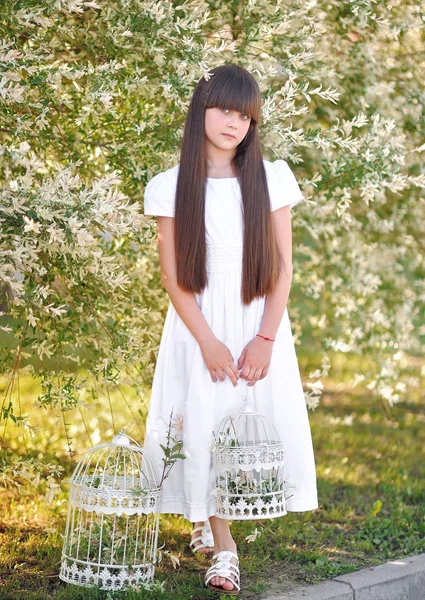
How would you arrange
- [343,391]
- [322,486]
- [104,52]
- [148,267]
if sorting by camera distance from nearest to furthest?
[104,52], [148,267], [322,486], [343,391]

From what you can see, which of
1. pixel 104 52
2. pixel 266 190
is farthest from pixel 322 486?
pixel 104 52

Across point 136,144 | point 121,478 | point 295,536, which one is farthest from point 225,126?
point 295,536

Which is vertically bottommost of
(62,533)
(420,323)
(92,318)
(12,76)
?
(62,533)

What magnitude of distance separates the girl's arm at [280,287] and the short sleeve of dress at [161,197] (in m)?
0.41

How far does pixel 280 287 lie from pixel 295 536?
4.34ft

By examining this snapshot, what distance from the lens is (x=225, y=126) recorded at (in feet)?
10.4

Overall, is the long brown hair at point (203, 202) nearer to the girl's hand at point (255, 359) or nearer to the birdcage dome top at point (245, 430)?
the girl's hand at point (255, 359)

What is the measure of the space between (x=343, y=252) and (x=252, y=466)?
8.27 feet

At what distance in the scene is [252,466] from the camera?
2.93 m

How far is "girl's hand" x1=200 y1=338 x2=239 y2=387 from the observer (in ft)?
10.2

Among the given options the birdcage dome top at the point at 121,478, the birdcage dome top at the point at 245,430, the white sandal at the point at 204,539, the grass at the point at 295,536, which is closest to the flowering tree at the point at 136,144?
the birdcage dome top at the point at 121,478

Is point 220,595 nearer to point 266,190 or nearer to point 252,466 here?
point 252,466

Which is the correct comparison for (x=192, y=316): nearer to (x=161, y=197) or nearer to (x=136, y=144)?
(x=161, y=197)

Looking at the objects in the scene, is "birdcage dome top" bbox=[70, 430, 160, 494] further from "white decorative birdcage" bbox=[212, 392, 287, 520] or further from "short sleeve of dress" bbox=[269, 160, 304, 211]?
"short sleeve of dress" bbox=[269, 160, 304, 211]
